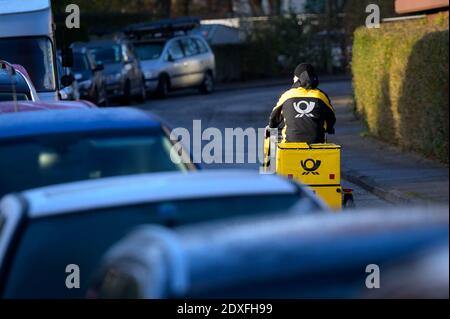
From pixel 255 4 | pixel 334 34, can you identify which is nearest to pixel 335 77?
pixel 334 34

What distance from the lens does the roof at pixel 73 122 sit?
729 centimetres

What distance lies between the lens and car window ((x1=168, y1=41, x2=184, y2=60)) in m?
37.5

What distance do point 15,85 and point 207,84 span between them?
2465 centimetres

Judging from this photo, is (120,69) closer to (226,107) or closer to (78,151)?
(226,107)

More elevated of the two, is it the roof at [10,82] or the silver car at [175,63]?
the roof at [10,82]

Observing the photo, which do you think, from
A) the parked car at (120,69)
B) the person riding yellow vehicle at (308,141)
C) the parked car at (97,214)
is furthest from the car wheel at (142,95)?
the parked car at (97,214)

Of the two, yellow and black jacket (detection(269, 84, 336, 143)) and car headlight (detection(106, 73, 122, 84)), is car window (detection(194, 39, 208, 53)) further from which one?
yellow and black jacket (detection(269, 84, 336, 143))

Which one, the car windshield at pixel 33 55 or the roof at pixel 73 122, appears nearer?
the roof at pixel 73 122

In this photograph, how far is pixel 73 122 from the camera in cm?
738

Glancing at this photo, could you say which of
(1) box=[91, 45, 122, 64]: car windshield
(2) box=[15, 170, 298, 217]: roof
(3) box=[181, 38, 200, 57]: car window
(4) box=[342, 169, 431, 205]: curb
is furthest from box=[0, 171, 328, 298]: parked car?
(3) box=[181, 38, 200, 57]: car window

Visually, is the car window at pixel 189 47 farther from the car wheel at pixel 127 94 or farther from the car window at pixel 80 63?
the car window at pixel 80 63

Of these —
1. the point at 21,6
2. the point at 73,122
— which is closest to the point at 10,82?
the point at 21,6

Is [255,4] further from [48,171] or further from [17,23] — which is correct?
[48,171]

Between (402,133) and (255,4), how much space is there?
41.8m
